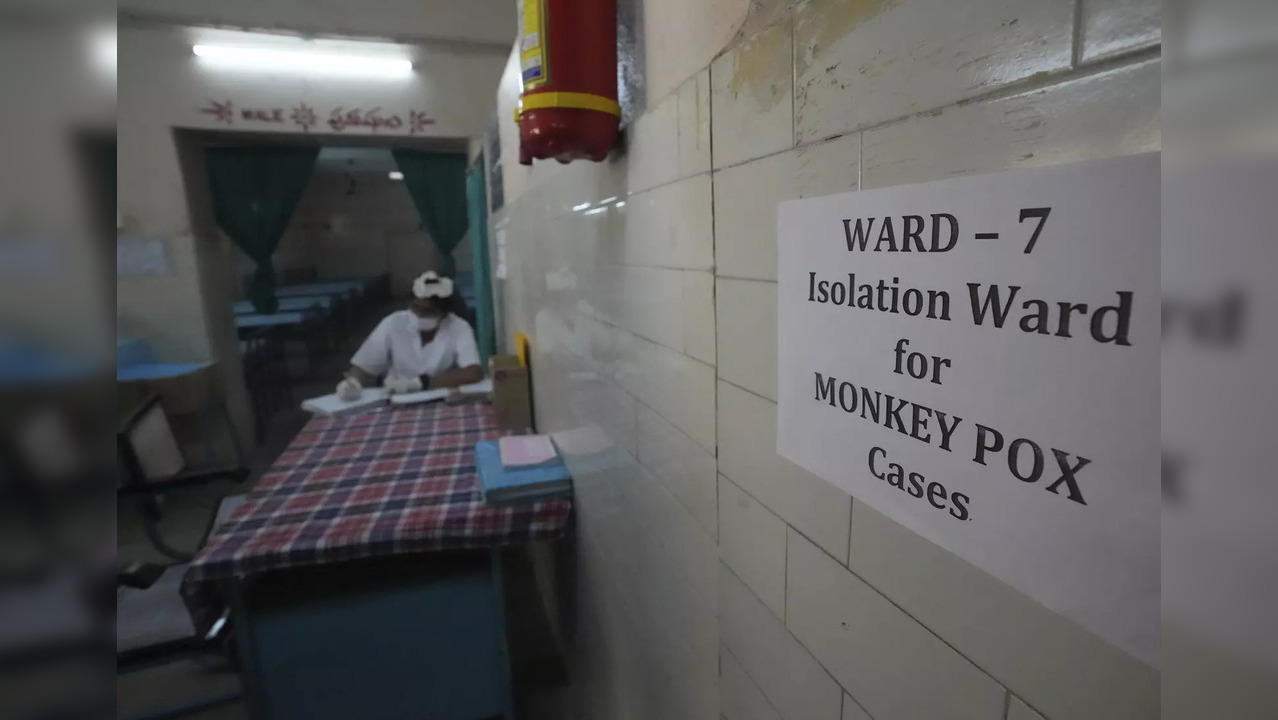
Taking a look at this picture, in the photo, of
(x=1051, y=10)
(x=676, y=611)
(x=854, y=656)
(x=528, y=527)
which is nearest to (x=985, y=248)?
(x=1051, y=10)

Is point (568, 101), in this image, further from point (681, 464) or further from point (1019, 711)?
point (1019, 711)

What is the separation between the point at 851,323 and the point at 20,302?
0.46 m

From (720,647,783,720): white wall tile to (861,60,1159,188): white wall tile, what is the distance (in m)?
0.58

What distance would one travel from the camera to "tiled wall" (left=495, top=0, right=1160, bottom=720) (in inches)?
13.4

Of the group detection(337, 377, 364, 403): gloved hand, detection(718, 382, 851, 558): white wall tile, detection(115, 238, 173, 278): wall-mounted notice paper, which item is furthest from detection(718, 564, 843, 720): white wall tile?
detection(115, 238, 173, 278): wall-mounted notice paper

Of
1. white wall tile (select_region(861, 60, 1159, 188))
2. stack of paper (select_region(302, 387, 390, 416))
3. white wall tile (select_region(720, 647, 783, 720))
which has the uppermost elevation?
white wall tile (select_region(861, 60, 1159, 188))

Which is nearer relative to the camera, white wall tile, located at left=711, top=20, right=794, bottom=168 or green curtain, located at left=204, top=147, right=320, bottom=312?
white wall tile, located at left=711, top=20, right=794, bottom=168

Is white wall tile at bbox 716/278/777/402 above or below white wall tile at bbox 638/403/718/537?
above

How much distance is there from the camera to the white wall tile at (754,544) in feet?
2.12

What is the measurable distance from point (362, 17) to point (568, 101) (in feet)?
12.1

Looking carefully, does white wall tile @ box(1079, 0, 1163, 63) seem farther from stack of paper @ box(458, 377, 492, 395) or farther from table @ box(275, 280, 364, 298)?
table @ box(275, 280, 364, 298)

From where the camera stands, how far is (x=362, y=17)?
377 cm

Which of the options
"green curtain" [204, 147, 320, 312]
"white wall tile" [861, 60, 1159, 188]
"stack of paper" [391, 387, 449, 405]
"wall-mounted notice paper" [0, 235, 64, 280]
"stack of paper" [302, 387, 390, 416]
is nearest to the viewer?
"wall-mounted notice paper" [0, 235, 64, 280]

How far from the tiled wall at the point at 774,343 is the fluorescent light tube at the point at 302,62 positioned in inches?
132
